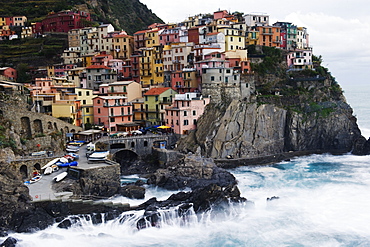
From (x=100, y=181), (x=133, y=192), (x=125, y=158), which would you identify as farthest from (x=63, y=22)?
(x=133, y=192)

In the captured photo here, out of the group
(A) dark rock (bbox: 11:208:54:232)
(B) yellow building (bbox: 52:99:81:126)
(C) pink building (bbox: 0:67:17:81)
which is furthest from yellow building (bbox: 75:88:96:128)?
(A) dark rock (bbox: 11:208:54:232)

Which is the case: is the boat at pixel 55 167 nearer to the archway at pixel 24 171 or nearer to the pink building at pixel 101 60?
the archway at pixel 24 171

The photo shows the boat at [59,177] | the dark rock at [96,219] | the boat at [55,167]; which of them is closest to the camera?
the dark rock at [96,219]

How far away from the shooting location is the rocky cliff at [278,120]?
56875 mm

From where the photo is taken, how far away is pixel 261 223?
121 feet

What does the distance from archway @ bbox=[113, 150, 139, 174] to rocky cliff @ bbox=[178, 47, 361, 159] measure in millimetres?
6411

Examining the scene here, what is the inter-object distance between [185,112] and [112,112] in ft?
34.3

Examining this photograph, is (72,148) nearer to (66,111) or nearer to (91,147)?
(91,147)

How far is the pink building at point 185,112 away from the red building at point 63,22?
1719 inches

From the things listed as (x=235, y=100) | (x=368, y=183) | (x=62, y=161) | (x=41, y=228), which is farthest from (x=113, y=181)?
(x=368, y=183)

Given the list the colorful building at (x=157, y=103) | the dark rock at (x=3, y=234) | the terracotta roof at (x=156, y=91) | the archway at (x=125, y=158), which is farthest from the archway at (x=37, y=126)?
the dark rock at (x=3, y=234)

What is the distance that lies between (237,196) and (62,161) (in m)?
18.5

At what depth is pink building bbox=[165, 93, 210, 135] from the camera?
57.9m

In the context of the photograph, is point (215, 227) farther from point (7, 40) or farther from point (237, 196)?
point (7, 40)
